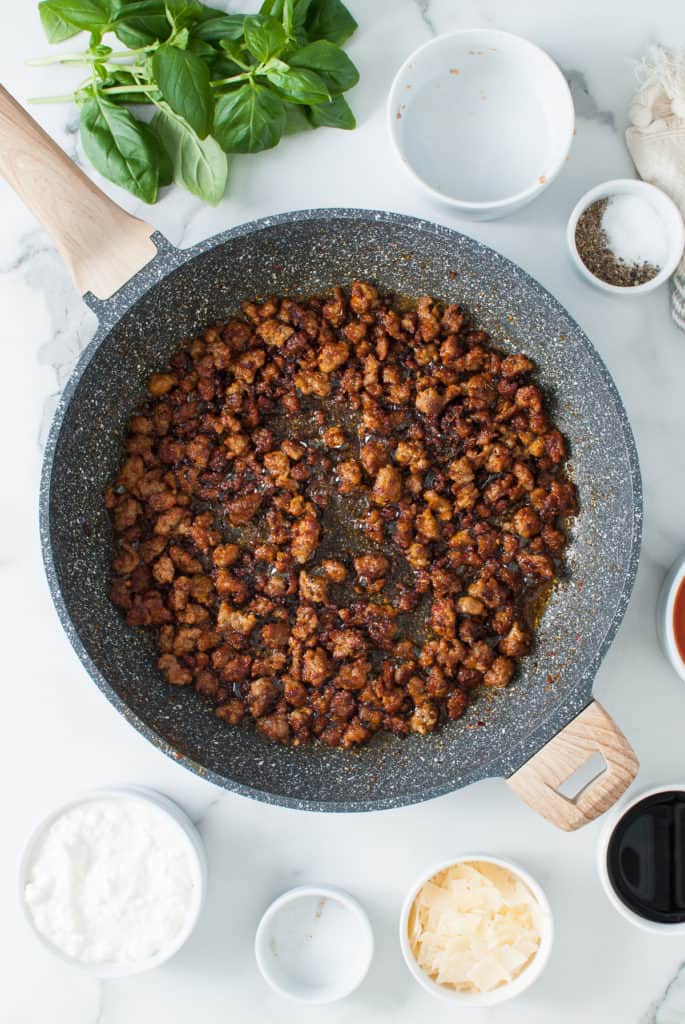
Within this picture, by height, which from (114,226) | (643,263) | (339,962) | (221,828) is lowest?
(339,962)

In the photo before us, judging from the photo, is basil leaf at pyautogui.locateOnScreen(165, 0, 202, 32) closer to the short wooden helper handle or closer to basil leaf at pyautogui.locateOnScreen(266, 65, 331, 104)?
basil leaf at pyautogui.locateOnScreen(266, 65, 331, 104)

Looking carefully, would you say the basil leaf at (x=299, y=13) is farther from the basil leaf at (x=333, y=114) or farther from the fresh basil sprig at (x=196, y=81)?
the basil leaf at (x=333, y=114)

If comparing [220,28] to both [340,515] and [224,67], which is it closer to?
[224,67]

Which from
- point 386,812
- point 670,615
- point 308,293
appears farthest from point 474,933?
point 308,293

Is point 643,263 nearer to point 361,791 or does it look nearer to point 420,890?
point 361,791

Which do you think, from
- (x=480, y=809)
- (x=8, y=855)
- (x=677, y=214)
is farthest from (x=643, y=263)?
(x=8, y=855)

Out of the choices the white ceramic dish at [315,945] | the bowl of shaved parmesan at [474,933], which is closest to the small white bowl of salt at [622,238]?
the bowl of shaved parmesan at [474,933]

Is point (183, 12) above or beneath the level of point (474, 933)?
above
